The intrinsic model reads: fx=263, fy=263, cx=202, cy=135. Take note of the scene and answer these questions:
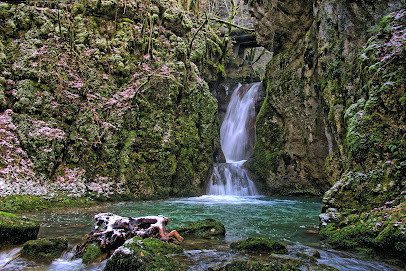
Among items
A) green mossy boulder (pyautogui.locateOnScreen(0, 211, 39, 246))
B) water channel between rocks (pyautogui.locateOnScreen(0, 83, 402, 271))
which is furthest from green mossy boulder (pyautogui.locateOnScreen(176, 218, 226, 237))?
green mossy boulder (pyautogui.locateOnScreen(0, 211, 39, 246))

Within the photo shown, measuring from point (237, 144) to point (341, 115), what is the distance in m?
12.2

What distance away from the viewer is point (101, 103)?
1148cm

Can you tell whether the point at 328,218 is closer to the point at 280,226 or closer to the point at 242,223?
the point at 280,226

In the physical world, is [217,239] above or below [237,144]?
below

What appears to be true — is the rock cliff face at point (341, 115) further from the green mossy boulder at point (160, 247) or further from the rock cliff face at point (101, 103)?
the rock cliff face at point (101, 103)

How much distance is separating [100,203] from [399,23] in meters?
10.5

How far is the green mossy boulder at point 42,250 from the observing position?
3781 millimetres

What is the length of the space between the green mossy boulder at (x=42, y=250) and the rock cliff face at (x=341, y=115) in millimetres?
4632

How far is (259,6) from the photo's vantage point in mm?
16156

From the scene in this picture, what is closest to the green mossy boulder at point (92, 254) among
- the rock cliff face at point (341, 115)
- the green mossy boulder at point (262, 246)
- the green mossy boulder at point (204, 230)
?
the green mossy boulder at point (204, 230)

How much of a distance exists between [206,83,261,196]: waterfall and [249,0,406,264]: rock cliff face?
130 cm

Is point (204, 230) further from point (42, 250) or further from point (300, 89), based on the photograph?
point (300, 89)

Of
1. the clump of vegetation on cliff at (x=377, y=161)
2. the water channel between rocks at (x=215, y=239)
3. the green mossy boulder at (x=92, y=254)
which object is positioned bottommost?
the water channel between rocks at (x=215, y=239)

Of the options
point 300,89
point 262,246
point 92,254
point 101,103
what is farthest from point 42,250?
point 300,89
